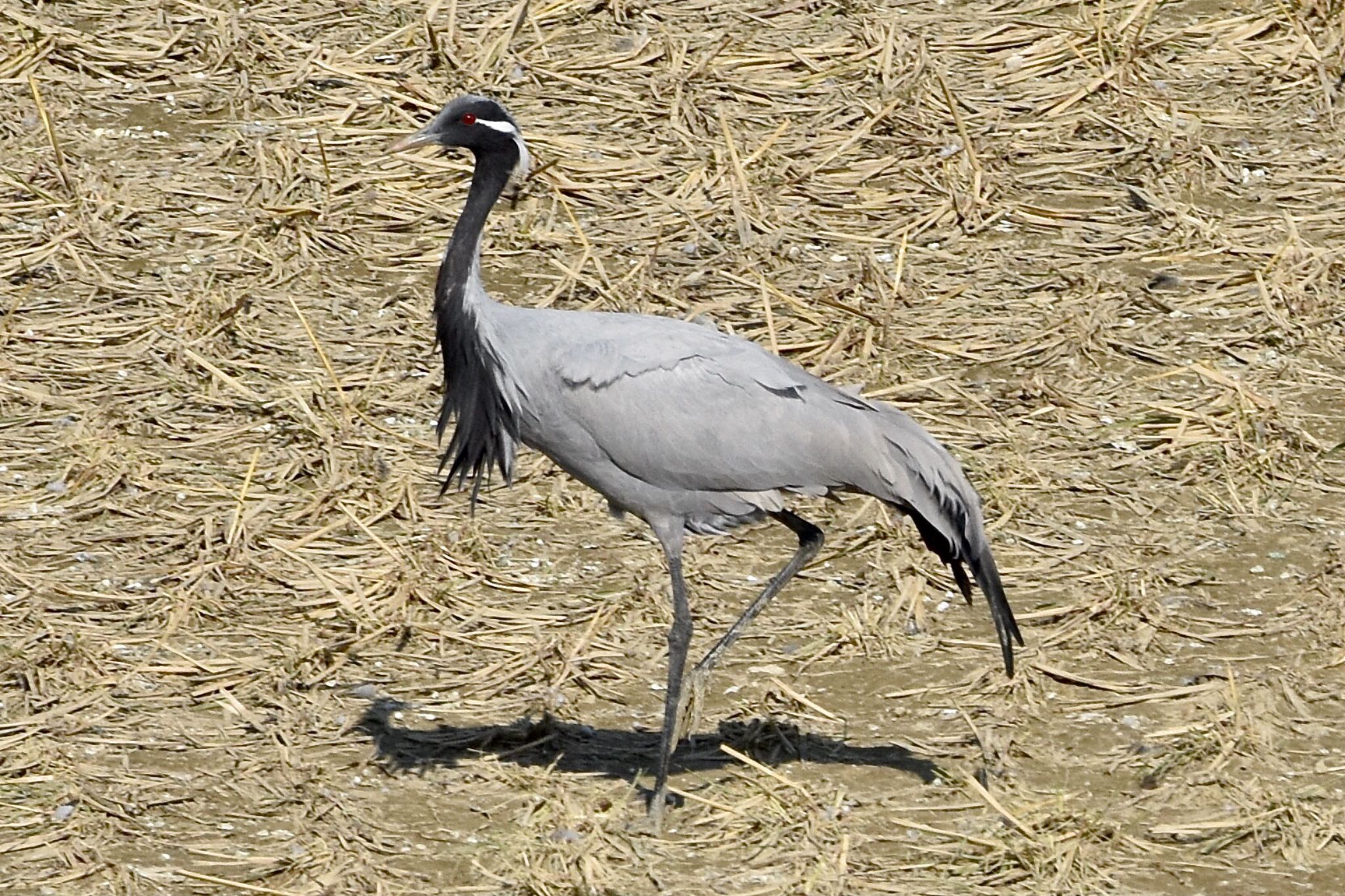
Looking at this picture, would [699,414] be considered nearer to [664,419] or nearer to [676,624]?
[664,419]

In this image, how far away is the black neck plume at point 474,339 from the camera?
5.57m

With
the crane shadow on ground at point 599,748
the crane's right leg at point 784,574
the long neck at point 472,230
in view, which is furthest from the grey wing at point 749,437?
the crane shadow on ground at point 599,748

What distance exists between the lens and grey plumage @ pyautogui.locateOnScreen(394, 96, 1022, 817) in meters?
5.54

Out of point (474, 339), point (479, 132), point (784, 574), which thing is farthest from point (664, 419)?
point (479, 132)

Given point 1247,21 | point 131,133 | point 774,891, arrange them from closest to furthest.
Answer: point 774,891 → point 131,133 → point 1247,21

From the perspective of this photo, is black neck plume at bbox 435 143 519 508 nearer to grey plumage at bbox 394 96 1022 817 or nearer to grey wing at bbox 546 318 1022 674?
grey plumage at bbox 394 96 1022 817

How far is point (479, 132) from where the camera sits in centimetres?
561

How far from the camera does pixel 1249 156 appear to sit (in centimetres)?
897

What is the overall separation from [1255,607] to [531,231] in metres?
3.36

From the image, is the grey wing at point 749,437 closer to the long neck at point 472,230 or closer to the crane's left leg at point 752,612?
the crane's left leg at point 752,612

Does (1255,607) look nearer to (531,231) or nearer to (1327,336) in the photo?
(1327,336)

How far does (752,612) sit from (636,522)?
3.65ft

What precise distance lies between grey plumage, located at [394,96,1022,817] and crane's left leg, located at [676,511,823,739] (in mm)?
181

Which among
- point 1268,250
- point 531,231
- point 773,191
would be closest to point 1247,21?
point 1268,250
